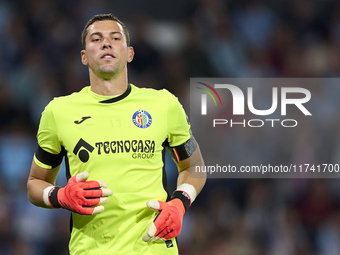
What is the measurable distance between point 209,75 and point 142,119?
3.58m

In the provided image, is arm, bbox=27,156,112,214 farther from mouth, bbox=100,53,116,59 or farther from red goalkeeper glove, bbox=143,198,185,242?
mouth, bbox=100,53,116,59

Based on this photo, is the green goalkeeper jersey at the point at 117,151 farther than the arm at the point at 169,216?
Yes

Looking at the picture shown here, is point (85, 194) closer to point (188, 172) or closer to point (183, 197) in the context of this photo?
point (183, 197)

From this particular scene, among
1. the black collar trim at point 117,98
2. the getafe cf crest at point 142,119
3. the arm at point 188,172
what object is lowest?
the arm at point 188,172

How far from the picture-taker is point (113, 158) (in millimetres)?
3039

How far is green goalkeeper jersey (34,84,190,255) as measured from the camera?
2.99 m

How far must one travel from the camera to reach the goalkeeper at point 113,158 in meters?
2.94

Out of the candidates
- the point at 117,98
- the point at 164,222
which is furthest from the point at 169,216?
the point at 117,98

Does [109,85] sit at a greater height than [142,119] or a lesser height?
greater

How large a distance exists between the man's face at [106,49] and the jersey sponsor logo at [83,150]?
1.62ft

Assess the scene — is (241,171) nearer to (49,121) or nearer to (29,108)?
(29,108)

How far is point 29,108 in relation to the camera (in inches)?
249

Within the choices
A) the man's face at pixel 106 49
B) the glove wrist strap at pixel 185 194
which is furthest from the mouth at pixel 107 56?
the glove wrist strap at pixel 185 194

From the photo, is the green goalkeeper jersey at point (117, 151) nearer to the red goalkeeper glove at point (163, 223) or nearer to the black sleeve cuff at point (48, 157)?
the black sleeve cuff at point (48, 157)
